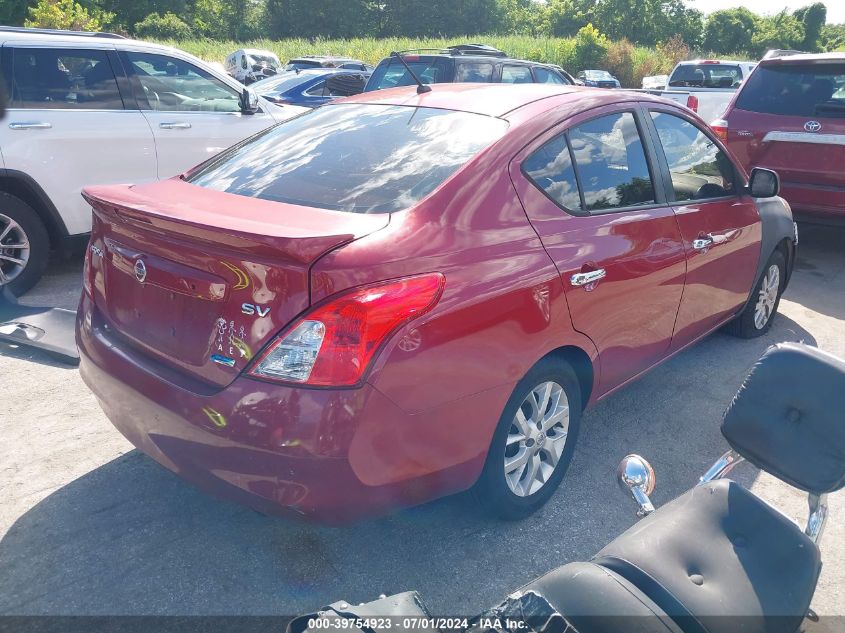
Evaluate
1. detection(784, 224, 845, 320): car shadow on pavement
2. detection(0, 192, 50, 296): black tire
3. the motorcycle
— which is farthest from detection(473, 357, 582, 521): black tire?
detection(0, 192, 50, 296): black tire

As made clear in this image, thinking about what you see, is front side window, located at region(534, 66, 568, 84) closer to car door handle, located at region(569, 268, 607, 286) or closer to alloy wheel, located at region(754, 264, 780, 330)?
alloy wheel, located at region(754, 264, 780, 330)

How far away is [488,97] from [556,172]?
522 mm

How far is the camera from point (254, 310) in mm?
2207

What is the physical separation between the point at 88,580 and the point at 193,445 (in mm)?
731

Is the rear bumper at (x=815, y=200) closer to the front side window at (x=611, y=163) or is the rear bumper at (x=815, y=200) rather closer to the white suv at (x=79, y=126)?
the front side window at (x=611, y=163)

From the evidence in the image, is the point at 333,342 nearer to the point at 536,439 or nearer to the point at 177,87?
the point at 536,439

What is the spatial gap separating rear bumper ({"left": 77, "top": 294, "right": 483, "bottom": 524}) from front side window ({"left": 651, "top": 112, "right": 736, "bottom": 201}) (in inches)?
84.8

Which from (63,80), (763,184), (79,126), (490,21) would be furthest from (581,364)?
(490,21)

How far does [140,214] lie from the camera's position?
2.50m

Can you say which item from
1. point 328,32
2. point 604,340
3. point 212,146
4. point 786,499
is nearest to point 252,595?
point 604,340

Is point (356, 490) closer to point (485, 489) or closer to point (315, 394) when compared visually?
point (315, 394)

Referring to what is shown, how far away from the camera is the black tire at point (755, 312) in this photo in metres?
4.80

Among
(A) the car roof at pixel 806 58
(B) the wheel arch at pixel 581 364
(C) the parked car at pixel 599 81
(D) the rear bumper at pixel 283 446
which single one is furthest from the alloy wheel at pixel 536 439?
(C) the parked car at pixel 599 81

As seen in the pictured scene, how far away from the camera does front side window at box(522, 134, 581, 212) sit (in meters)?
2.85
